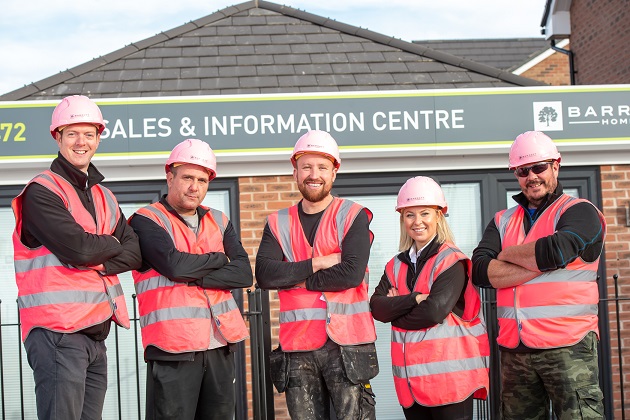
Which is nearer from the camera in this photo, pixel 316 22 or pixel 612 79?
pixel 316 22

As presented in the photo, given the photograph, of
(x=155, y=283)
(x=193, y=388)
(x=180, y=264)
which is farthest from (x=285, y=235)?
(x=193, y=388)

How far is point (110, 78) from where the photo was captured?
8633 mm

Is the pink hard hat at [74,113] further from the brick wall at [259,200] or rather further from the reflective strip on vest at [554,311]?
the brick wall at [259,200]

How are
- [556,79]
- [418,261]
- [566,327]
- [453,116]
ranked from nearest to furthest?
1. [566,327]
2. [418,261]
3. [453,116]
4. [556,79]

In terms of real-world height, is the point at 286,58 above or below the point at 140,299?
above

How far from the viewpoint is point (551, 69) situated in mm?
21500

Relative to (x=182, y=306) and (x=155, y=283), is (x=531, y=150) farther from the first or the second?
(x=155, y=283)

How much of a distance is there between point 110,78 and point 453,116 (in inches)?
153

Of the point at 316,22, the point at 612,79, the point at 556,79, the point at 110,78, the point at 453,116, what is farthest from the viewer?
the point at 556,79

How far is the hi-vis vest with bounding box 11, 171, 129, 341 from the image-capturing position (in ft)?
12.8

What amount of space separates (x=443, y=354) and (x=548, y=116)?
12.3ft

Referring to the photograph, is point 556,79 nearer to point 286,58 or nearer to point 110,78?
point 286,58

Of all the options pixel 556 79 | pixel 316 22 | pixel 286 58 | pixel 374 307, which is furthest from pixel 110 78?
pixel 556 79

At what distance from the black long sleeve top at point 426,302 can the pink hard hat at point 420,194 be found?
229 millimetres
